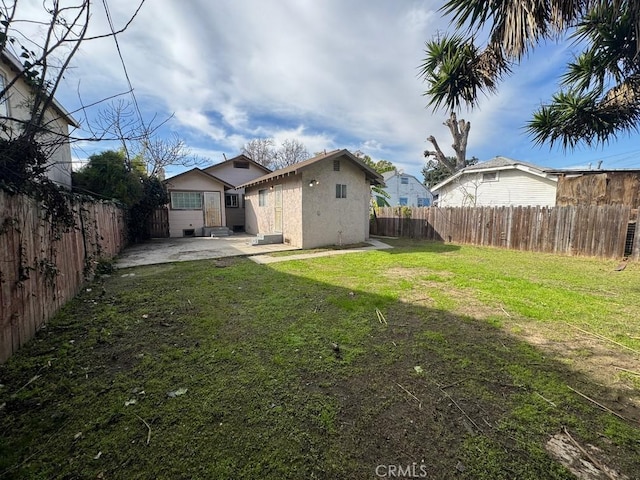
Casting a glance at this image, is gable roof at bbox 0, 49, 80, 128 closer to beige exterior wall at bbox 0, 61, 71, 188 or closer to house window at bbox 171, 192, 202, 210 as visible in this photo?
beige exterior wall at bbox 0, 61, 71, 188

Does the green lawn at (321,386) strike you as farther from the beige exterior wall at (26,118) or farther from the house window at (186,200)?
the house window at (186,200)

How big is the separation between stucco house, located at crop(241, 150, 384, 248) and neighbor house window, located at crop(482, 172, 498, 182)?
30.4 feet

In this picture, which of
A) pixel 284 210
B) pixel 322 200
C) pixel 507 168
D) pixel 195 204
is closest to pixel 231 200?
pixel 195 204

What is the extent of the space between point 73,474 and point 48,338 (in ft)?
8.09

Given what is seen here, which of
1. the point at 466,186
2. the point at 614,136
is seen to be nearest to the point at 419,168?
the point at 466,186

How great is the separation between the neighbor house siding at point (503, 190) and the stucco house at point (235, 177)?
48.5 feet

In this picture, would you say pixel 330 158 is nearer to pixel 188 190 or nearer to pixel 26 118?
pixel 26 118

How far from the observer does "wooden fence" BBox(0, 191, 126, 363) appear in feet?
8.77

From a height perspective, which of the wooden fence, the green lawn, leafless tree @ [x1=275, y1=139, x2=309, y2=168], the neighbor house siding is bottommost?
the green lawn

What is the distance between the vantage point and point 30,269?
3105 millimetres

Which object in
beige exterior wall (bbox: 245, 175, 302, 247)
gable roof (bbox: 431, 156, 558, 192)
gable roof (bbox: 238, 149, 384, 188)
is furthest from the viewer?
gable roof (bbox: 431, 156, 558, 192)

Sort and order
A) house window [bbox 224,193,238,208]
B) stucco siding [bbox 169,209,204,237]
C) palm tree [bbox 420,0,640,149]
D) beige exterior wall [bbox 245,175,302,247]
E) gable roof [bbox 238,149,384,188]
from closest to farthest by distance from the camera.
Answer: palm tree [bbox 420,0,640,149], gable roof [bbox 238,149,384,188], beige exterior wall [bbox 245,175,302,247], stucco siding [bbox 169,209,204,237], house window [bbox 224,193,238,208]

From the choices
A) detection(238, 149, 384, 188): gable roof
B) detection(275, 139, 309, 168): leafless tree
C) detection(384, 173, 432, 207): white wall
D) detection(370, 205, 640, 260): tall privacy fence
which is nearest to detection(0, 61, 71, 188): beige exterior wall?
detection(238, 149, 384, 188): gable roof

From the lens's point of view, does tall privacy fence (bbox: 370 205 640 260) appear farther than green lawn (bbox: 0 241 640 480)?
Yes
